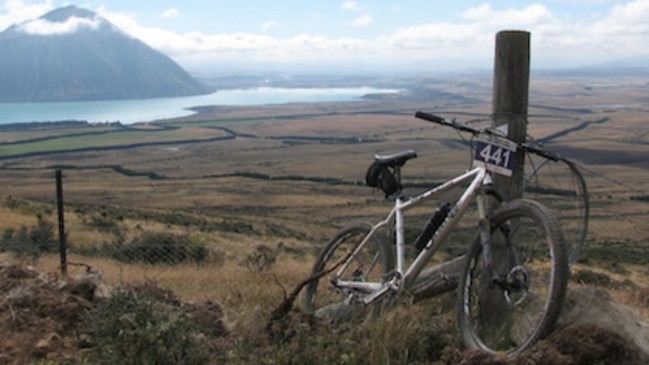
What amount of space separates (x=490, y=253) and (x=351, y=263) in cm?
175

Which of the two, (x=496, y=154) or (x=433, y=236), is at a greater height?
(x=496, y=154)

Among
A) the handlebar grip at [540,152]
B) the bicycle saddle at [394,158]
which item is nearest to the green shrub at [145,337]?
the bicycle saddle at [394,158]

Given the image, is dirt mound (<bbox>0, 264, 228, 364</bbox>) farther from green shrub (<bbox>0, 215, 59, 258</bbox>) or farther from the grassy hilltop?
green shrub (<bbox>0, 215, 59, 258</bbox>)

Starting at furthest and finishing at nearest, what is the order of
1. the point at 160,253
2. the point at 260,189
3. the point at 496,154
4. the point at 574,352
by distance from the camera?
the point at 260,189 < the point at 160,253 < the point at 496,154 < the point at 574,352

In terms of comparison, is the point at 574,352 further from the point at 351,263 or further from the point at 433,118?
the point at 351,263

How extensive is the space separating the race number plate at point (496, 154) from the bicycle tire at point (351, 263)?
3.88 ft

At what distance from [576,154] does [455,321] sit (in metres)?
102

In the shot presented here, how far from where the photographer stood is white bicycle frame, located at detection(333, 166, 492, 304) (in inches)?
173

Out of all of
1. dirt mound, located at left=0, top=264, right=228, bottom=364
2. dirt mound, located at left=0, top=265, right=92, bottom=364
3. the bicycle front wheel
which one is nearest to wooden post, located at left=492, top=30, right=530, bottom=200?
the bicycle front wheel

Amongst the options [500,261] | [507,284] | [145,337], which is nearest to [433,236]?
[500,261]

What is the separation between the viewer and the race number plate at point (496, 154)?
450 centimetres

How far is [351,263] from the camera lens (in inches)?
225

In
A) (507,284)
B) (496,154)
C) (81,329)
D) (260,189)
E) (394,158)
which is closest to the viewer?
(507,284)

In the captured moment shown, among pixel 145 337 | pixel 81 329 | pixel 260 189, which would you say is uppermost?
pixel 145 337
